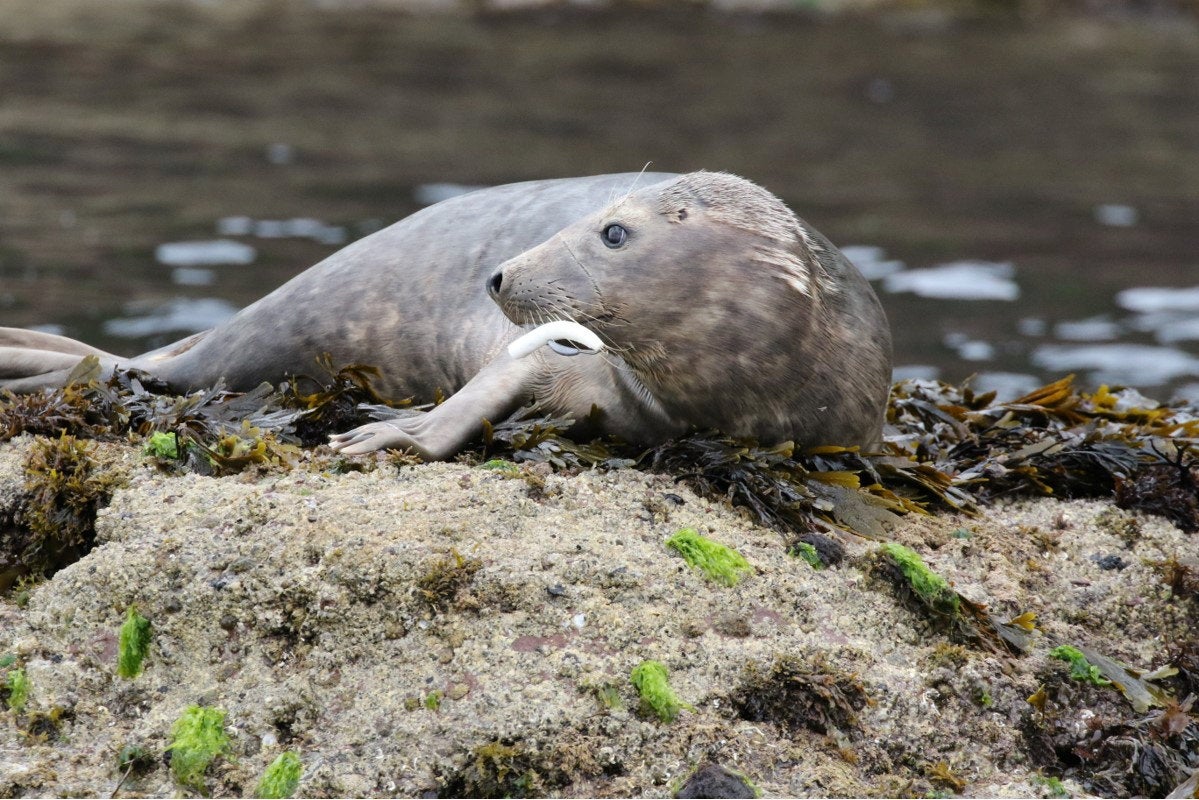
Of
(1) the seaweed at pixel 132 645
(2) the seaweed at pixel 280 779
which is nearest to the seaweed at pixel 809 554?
(2) the seaweed at pixel 280 779

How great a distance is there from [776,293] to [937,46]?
1872cm

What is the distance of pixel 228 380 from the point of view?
4770mm

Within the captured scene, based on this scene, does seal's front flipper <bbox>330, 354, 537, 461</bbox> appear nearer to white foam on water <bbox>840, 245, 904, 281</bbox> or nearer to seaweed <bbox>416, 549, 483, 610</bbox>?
seaweed <bbox>416, 549, 483, 610</bbox>

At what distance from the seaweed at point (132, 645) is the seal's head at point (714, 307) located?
1.22 metres

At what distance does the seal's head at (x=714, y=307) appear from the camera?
12.1 feet

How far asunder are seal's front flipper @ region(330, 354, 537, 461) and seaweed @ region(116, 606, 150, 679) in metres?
0.76

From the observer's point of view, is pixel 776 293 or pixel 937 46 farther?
pixel 937 46

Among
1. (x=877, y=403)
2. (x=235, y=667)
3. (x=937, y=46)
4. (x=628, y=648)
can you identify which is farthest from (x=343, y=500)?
(x=937, y=46)

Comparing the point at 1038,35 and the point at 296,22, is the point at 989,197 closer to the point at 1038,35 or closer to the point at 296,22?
the point at 1038,35

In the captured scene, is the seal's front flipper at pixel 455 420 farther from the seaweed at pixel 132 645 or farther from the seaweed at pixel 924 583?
the seaweed at pixel 924 583

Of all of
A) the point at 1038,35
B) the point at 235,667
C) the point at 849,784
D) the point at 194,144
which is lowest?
the point at 1038,35

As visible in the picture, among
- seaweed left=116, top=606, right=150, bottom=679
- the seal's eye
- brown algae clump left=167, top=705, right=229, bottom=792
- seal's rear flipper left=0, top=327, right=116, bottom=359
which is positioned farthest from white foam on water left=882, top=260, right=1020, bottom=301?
brown algae clump left=167, top=705, right=229, bottom=792

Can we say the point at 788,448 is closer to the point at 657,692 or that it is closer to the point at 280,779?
the point at 657,692

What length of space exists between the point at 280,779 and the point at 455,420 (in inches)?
49.3
